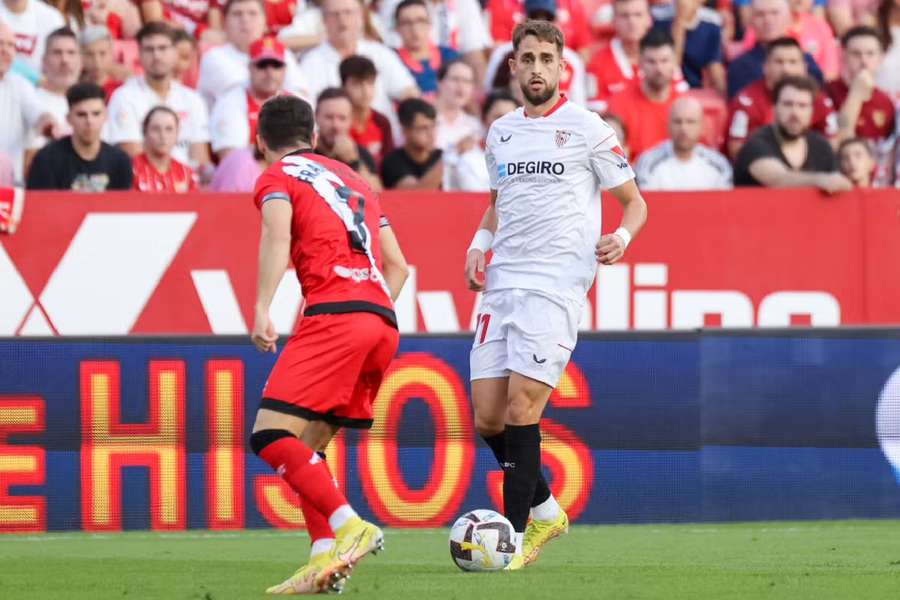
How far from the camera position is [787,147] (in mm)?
13484

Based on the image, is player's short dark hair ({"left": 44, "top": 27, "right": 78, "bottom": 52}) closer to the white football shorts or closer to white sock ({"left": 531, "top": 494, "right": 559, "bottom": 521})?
the white football shorts

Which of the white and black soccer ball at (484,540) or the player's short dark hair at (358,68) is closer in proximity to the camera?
the white and black soccer ball at (484,540)

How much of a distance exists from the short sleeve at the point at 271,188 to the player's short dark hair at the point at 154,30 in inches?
271

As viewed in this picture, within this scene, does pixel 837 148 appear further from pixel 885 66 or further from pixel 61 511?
pixel 61 511

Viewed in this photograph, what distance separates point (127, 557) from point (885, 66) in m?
9.29

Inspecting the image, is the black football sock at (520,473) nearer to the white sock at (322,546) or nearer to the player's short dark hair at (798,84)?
the white sock at (322,546)

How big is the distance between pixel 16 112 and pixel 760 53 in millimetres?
6240

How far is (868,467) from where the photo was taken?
11195mm

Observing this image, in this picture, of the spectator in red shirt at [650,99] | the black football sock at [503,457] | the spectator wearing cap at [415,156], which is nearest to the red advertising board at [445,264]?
the spectator wearing cap at [415,156]

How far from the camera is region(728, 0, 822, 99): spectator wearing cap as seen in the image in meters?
15.2

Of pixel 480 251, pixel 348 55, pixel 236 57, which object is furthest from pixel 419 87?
pixel 480 251

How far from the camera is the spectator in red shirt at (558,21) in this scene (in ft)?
52.7

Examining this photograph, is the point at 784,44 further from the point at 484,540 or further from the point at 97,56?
the point at 484,540

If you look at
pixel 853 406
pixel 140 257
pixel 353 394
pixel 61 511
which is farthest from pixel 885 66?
pixel 353 394
